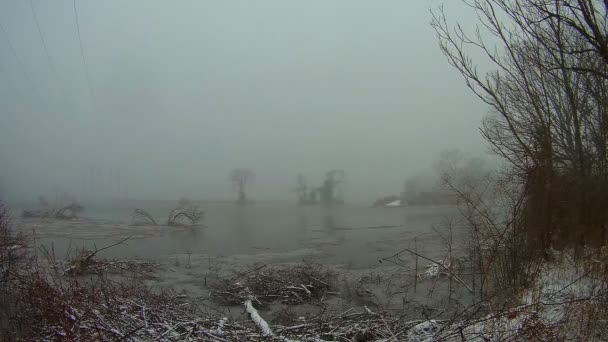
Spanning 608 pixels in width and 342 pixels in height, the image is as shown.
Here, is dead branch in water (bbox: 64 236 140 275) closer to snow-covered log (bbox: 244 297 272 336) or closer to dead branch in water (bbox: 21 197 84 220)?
snow-covered log (bbox: 244 297 272 336)

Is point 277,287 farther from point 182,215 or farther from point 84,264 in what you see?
point 182,215

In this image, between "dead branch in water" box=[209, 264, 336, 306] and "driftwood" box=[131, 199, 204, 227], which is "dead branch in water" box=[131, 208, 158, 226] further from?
"dead branch in water" box=[209, 264, 336, 306]

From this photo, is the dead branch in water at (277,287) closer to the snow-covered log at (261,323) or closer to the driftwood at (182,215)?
the snow-covered log at (261,323)

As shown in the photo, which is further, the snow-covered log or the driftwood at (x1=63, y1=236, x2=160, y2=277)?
the driftwood at (x1=63, y1=236, x2=160, y2=277)

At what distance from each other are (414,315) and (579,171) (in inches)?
169

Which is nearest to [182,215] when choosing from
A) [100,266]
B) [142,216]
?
[142,216]

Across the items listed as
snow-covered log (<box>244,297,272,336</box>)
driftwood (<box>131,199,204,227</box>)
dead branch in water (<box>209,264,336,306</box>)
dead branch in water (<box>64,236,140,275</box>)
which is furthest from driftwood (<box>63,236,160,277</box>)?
driftwood (<box>131,199,204,227</box>)

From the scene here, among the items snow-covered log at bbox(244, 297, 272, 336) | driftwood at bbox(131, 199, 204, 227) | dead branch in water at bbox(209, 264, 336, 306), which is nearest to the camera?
snow-covered log at bbox(244, 297, 272, 336)

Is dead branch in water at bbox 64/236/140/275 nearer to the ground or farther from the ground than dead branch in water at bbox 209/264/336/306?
farther from the ground

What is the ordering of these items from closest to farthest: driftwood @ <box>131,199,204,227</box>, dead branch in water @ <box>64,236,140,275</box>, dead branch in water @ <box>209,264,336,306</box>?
dead branch in water @ <box>209,264,336,306</box> < dead branch in water @ <box>64,236,140,275</box> < driftwood @ <box>131,199,204,227</box>

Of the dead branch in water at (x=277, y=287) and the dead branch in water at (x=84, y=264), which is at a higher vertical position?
the dead branch in water at (x=84, y=264)

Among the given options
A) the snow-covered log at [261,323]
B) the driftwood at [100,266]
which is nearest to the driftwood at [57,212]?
the driftwood at [100,266]

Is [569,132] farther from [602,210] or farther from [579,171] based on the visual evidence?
[602,210]

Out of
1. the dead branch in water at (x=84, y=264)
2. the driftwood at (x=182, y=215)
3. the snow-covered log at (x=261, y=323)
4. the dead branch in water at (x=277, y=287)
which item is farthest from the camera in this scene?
the driftwood at (x=182, y=215)
